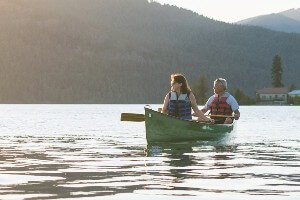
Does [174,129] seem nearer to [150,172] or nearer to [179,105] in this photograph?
[179,105]

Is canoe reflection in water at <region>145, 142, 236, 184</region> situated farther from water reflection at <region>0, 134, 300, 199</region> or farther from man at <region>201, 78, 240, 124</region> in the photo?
man at <region>201, 78, 240, 124</region>

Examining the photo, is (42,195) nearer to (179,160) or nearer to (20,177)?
(20,177)

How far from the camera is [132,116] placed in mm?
28656

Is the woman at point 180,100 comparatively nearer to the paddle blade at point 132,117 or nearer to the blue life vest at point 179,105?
the blue life vest at point 179,105

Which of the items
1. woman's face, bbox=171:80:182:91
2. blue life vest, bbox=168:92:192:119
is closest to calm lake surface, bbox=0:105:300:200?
blue life vest, bbox=168:92:192:119

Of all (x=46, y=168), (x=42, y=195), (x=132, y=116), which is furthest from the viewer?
(x=132, y=116)

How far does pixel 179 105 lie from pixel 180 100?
289 mm

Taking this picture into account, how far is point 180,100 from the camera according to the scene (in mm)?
26375

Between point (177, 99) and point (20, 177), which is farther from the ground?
point (177, 99)

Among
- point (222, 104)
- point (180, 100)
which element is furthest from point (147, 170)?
point (222, 104)

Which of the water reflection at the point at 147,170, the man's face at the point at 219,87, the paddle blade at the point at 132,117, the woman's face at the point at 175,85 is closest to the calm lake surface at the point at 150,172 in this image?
the water reflection at the point at 147,170

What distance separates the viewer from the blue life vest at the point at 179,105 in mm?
26250

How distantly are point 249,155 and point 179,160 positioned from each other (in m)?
3.47

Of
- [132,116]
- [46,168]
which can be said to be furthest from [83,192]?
[132,116]
